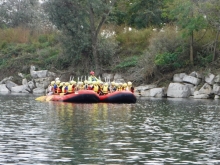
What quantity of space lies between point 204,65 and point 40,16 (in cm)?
3032

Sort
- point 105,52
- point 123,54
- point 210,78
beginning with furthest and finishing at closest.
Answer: point 123,54
point 105,52
point 210,78

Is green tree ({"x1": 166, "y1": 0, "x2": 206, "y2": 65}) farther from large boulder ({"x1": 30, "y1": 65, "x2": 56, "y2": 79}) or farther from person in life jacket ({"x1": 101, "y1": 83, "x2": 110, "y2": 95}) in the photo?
large boulder ({"x1": 30, "y1": 65, "x2": 56, "y2": 79})

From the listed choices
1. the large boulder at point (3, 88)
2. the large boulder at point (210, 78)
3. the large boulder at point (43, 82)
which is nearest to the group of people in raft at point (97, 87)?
the large boulder at point (210, 78)

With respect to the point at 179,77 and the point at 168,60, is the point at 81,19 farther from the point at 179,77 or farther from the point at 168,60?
the point at 179,77

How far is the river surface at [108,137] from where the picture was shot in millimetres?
17156

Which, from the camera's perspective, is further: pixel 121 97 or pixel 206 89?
pixel 206 89

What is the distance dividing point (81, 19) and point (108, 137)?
34.3 meters

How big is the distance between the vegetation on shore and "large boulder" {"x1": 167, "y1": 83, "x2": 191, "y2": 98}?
5.74 feet

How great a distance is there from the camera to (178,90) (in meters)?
49.3

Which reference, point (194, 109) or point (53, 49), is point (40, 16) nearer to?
point (53, 49)

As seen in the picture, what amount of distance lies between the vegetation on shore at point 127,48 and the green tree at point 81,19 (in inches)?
4.3

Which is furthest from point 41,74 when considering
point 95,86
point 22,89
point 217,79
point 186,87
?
point 217,79

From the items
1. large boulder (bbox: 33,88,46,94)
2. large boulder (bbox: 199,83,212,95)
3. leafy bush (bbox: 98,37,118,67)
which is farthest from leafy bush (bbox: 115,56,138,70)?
large boulder (bbox: 199,83,212,95)

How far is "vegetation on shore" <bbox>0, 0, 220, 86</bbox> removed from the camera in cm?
5053
